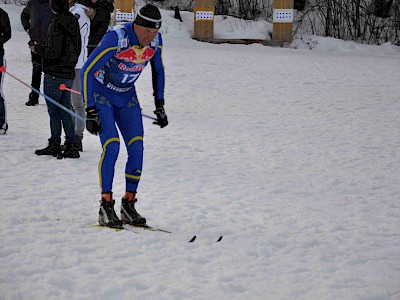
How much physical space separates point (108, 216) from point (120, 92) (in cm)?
90

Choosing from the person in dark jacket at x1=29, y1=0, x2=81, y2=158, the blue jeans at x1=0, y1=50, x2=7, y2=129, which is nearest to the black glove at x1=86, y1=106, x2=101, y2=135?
the person in dark jacket at x1=29, y1=0, x2=81, y2=158

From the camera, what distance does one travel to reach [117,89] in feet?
15.2

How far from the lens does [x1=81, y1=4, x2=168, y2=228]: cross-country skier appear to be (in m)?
4.43

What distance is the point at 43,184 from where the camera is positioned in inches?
228

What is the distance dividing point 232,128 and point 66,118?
2721mm

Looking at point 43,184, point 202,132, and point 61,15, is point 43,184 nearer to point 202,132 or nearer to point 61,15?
point 61,15

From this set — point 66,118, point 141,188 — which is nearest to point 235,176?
point 141,188

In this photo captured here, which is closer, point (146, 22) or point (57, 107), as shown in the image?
point (146, 22)

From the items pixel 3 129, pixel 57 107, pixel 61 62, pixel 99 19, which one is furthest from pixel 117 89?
pixel 99 19

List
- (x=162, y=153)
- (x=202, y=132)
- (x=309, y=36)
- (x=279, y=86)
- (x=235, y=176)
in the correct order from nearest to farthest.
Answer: (x=235, y=176) → (x=162, y=153) → (x=202, y=132) → (x=279, y=86) → (x=309, y=36)

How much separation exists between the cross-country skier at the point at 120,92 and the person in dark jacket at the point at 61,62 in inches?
78.7

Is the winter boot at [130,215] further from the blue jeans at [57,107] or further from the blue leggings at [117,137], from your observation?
the blue jeans at [57,107]

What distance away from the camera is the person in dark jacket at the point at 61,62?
6.43 metres

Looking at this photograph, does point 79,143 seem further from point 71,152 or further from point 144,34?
point 144,34
